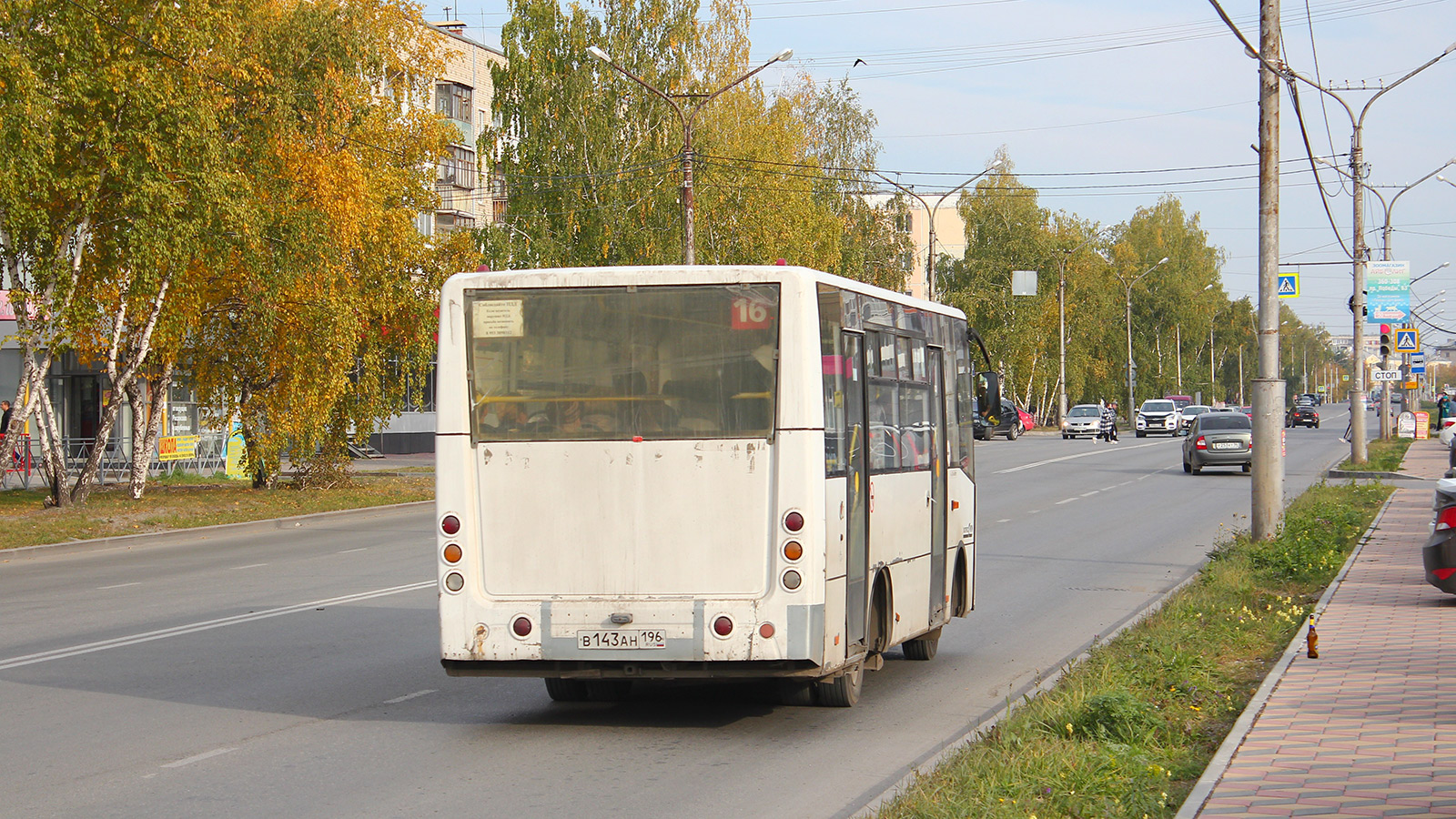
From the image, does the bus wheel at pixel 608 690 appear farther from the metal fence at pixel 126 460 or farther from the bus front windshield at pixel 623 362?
the metal fence at pixel 126 460

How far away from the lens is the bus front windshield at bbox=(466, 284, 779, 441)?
27.0 feet

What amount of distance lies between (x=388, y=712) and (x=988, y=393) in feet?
17.1

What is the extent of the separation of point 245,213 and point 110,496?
7743 mm

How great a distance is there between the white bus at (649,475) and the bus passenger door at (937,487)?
1.82 metres

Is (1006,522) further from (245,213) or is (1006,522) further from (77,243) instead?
(77,243)

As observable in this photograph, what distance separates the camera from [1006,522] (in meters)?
23.9

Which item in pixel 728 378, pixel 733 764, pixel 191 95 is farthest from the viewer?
pixel 191 95

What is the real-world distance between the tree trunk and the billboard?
96.3 ft

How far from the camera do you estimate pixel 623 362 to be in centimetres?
838

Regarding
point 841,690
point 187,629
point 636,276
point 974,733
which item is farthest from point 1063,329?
point 636,276

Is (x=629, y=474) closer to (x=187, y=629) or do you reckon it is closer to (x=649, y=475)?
(x=649, y=475)

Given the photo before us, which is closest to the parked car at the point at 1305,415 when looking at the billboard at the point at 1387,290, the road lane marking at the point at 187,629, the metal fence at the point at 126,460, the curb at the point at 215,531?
the billboard at the point at 1387,290

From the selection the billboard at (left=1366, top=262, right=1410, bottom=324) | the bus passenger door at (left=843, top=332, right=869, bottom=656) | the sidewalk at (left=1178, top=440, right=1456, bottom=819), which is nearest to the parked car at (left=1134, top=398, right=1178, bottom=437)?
the billboard at (left=1366, top=262, right=1410, bottom=324)

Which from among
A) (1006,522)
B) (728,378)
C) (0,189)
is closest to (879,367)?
(728,378)
